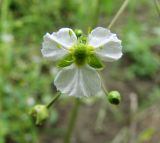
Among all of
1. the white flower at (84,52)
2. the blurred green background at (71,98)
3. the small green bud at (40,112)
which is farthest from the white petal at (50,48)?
the blurred green background at (71,98)

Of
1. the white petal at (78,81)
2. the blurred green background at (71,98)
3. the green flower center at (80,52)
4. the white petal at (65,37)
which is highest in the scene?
the blurred green background at (71,98)

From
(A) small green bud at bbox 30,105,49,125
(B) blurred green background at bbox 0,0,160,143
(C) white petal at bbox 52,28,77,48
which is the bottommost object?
(A) small green bud at bbox 30,105,49,125

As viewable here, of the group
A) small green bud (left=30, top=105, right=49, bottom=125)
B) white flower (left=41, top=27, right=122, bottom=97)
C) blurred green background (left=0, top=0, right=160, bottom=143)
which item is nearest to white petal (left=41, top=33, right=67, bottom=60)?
white flower (left=41, top=27, right=122, bottom=97)

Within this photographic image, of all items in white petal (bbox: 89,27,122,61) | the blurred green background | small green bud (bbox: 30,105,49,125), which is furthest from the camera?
the blurred green background

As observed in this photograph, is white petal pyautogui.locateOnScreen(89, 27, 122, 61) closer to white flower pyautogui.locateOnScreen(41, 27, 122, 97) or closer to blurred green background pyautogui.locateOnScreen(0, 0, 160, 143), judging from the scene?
white flower pyautogui.locateOnScreen(41, 27, 122, 97)

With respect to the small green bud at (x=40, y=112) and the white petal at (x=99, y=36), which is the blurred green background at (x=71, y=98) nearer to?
the small green bud at (x=40, y=112)

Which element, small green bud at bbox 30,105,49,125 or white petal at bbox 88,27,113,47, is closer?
white petal at bbox 88,27,113,47
